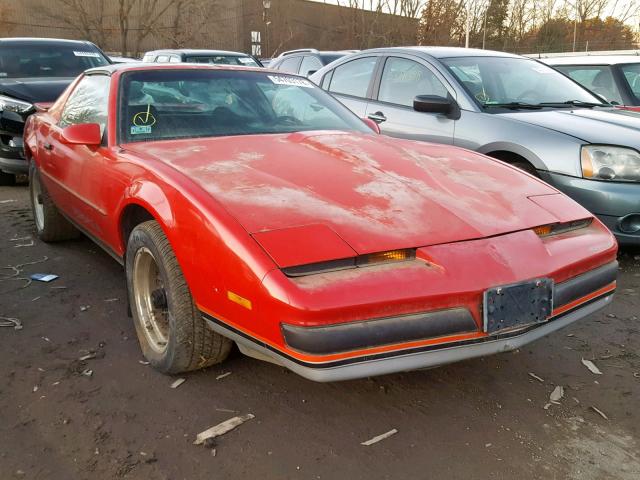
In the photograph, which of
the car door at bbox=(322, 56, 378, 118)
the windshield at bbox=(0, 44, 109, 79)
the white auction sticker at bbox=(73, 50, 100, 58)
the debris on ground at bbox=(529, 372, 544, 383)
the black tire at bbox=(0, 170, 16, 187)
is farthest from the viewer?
the white auction sticker at bbox=(73, 50, 100, 58)

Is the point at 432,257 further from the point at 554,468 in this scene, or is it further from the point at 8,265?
the point at 8,265

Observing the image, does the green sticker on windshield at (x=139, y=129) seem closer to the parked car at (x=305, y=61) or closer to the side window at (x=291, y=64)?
the parked car at (x=305, y=61)

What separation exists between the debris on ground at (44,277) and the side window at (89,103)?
1.05 metres

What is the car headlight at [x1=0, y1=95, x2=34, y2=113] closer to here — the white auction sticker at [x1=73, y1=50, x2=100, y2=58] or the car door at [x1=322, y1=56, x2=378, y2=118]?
the white auction sticker at [x1=73, y1=50, x2=100, y2=58]

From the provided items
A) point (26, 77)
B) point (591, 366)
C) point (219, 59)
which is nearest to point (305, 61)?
point (219, 59)

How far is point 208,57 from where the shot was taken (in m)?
10.5

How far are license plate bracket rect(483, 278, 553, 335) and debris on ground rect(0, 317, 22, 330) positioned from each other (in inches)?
99.1

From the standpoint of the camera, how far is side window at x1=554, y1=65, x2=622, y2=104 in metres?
6.75

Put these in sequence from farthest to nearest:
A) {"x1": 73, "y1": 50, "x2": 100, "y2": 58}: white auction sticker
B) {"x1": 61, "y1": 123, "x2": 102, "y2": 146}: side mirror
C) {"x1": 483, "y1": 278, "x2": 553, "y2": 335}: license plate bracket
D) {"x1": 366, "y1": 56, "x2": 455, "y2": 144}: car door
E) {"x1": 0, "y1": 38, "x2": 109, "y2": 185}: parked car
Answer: {"x1": 73, "y1": 50, "x2": 100, "y2": 58}: white auction sticker < {"x1": 0, "y1": 38, "x2": 109, "y2": 185}: parked car < {"x1": 366, "y1": 56, "x2": 455, "y2": 144}: car door < {"x1": 61, "y1": 123, "x2": 102, "y2": 146}: side mirror < {"x1": 483, "y1": 278, "x2": 553, "y2": 335}: license plate bracket

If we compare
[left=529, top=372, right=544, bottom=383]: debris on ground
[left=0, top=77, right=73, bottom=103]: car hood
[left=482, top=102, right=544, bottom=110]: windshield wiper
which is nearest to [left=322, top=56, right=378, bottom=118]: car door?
[left=482, top=102, right=544, bottom=110]: windshield wiper

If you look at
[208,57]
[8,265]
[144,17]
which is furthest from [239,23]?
[8,265]

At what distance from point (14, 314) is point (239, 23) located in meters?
43.3

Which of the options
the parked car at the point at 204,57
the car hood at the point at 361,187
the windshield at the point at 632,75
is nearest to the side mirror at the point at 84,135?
the car hood at the point at 361,187

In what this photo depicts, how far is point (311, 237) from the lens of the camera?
80.0 inches
